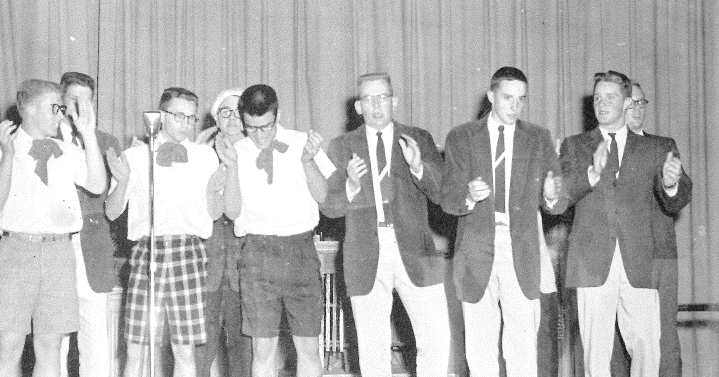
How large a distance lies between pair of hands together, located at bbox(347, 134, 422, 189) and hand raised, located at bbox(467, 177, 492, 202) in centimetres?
30

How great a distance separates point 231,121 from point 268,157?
2.48 feet

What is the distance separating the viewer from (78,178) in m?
3.93

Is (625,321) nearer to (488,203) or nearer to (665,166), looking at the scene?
(665,166)

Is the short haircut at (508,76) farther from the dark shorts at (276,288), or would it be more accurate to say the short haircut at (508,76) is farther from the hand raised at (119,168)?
the hand raised at (119,168)

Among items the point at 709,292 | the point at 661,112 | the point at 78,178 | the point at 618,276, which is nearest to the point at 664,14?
the point at 661,112

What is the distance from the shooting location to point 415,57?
6375mm

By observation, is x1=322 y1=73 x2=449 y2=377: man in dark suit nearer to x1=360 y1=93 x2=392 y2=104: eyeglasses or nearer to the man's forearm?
x1=360 y1=93 x2=392 y2=104: eyeglasses

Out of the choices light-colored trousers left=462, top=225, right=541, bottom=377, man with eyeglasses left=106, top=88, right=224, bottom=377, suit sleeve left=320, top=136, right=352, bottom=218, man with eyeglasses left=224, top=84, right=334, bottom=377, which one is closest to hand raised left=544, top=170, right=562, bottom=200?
light-colored trousers left=462, top=225, right=541, bottom=377

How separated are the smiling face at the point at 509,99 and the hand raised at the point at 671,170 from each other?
826mm

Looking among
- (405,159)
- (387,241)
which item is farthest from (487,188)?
(387,241)

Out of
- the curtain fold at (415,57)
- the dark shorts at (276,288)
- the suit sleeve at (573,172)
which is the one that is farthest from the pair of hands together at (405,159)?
the curtain fold at (415,57)

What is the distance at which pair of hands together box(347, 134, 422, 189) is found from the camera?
384cm

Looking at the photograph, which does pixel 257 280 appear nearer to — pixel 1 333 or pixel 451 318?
pixel 1 333

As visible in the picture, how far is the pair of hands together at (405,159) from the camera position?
3.84m
